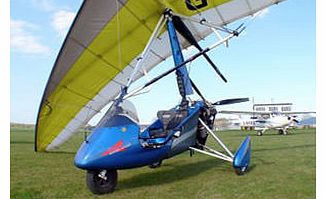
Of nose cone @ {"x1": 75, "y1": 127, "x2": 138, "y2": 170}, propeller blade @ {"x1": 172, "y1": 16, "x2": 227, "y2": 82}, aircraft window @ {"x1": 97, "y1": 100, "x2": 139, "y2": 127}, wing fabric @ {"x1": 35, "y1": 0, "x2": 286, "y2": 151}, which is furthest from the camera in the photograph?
propeller blade @ {"x1": 172, "y1": 16, "x2": 227, "y2": 82}

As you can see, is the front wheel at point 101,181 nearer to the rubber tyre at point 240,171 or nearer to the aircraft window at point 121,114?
the aircraft window at point 121,114

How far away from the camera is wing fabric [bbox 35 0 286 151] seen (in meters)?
6.43

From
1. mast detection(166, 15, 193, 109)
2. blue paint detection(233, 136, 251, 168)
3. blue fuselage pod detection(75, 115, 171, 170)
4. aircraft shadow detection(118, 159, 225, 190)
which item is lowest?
aircraft shadow detection(118, 159, 225, 190)

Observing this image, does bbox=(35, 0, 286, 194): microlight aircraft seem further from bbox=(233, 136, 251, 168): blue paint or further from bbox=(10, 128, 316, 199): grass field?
bbox=(10, 128, 316, 199): grass field

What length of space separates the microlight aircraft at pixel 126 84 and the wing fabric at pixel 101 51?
2cm

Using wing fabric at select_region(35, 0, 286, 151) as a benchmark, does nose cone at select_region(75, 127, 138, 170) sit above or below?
below

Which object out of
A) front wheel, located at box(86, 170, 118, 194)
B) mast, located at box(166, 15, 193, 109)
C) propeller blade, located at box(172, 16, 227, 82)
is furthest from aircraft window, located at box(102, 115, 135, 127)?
propeller blade, located at box(172, 16, 227, 82)

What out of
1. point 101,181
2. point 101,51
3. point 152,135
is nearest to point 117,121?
point 101,181

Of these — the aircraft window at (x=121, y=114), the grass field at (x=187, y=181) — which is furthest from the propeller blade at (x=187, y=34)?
the aircraft window at (x=121, y=114)

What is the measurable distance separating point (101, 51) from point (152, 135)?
212 centimetres

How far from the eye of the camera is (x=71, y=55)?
6.64 metres

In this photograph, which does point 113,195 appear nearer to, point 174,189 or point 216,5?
point 174,189

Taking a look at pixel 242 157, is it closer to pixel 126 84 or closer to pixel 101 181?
pixel 126 84

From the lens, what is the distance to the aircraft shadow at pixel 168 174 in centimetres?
646
